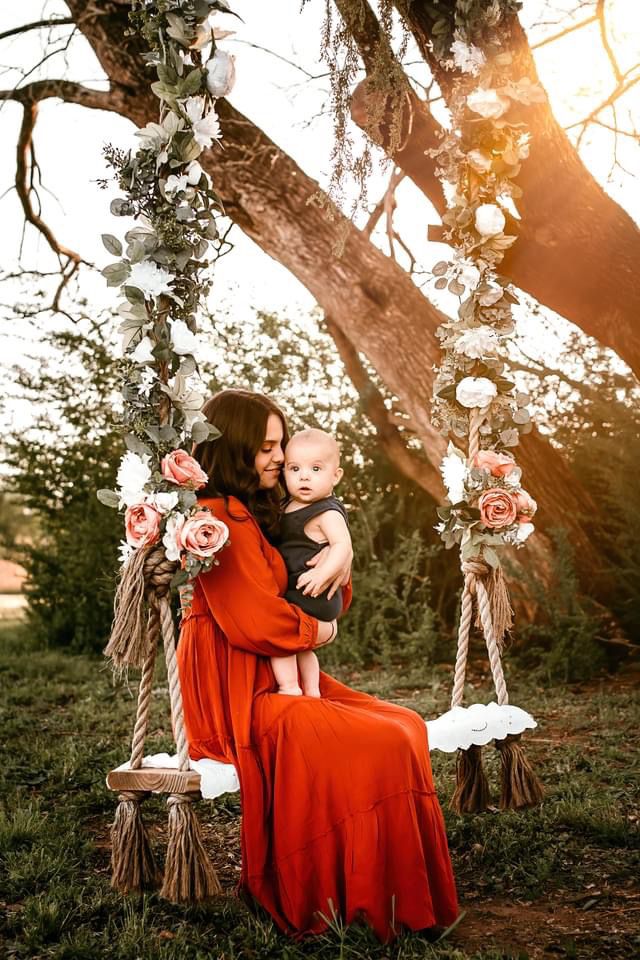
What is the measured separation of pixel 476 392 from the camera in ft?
13.0

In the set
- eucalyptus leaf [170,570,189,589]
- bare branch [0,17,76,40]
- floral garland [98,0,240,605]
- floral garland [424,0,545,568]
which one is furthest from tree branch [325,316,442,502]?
eucalyptus leaf [170,570,189,589]

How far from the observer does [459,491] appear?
4031 mm

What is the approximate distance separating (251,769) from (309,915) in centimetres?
47

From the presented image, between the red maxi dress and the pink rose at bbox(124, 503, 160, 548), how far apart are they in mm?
256

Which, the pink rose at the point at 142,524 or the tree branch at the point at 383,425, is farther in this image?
the tree branch at the point at 383,425

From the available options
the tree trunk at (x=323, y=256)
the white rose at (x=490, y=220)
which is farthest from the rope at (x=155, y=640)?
the tree trunk at (x=323, y=256)

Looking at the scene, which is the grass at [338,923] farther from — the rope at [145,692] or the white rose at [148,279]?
the white rose at [148,279]

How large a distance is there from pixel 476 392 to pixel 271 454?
0.99 metres

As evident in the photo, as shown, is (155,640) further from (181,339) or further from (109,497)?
(181,339)

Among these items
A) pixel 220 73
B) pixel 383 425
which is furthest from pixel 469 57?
pixel 383 425

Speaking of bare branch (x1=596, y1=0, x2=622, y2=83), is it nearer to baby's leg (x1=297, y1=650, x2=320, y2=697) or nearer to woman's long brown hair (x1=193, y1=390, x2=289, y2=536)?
woman's long brown hair (x1=193, y1=390, x2=289, y2=536)

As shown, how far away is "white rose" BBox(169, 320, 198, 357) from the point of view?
313 centimetres

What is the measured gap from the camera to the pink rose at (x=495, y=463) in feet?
13.0

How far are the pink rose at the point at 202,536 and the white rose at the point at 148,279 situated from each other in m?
0.76
